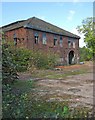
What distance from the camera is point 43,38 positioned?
28.9 meters

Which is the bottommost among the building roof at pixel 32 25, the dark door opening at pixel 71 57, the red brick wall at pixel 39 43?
the dark door opening at pixel 71 57

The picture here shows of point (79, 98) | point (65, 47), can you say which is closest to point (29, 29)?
point (65, 47)

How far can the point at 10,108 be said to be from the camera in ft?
13.7

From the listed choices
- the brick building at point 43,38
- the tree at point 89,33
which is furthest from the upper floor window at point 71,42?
the tree at point 89,33

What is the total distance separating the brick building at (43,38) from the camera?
2630 centimetres

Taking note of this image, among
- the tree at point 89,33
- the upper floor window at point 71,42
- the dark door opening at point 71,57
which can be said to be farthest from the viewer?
the dark door opening at point 71,57

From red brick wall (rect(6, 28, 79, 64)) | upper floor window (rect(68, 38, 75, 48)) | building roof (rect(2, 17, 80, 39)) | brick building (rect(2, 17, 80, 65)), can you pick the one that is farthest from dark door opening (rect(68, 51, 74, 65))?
building roof (rect(2, 17, 80, 39))

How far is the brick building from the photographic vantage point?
26.3 metres

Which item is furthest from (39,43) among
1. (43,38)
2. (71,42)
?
(71,42)

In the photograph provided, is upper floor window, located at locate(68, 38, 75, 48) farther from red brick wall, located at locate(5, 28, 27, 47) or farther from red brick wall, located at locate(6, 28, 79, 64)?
red brick wall, located at locate(5, 28, 27, 47)

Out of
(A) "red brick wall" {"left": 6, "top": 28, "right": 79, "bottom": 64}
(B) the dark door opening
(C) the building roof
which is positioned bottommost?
(B) the dark door opening

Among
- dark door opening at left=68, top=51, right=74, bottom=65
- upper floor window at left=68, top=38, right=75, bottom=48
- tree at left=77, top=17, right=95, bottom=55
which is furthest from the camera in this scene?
dark door opening at left=68, top=51, right=74, bottom=65

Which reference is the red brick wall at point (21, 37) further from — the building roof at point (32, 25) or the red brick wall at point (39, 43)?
the building roof at point (32, 25)

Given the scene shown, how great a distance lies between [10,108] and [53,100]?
2.52 metres
